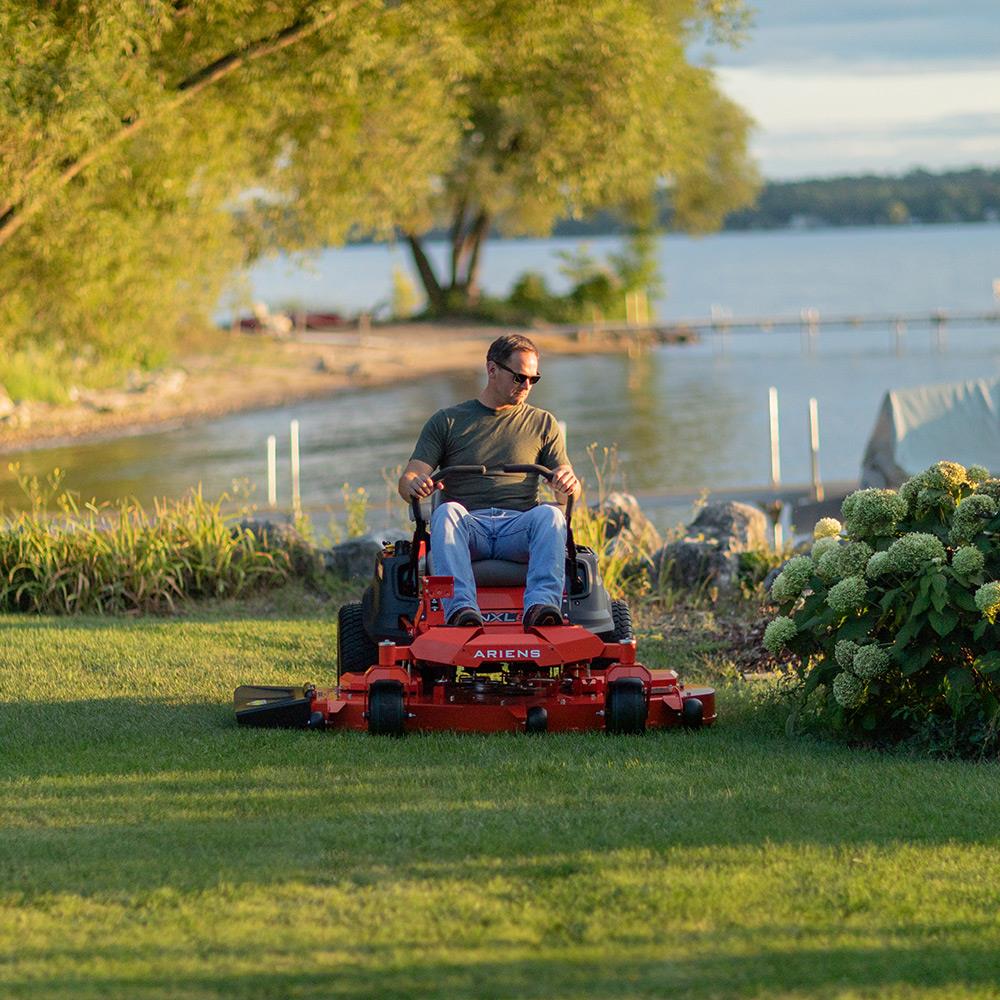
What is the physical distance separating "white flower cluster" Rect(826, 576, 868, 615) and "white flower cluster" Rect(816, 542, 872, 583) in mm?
103

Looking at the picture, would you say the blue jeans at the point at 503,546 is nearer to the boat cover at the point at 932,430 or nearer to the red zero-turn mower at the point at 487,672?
the red zero-turn mower at the point at 487,672

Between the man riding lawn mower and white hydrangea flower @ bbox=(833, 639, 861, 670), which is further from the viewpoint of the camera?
the man riding lawn mower

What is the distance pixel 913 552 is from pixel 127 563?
18.3ft

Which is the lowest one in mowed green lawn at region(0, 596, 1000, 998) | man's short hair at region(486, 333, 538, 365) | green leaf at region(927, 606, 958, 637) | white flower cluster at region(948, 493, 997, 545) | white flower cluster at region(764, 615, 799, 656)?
mowed green lawn at region(0, 596, 1000, 998)

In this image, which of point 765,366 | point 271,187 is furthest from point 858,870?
point 765,366

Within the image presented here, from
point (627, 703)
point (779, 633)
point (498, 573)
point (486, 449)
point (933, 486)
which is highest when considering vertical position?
point (486, 449)

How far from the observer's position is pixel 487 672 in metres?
6.43

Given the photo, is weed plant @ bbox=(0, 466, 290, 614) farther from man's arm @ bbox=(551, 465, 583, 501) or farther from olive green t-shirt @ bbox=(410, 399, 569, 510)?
man's arm @ bbox=(551, 465, 583, 501)

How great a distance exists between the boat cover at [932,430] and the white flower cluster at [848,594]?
11.5 metres

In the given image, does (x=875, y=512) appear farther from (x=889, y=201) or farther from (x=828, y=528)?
(x=889, y=201)

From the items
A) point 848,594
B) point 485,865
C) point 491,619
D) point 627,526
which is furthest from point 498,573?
point 627,526

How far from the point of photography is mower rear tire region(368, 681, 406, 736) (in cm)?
627

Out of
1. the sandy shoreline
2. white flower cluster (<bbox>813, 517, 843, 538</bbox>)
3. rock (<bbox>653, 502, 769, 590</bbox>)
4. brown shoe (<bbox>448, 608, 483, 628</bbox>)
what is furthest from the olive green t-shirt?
the sandy shoreline

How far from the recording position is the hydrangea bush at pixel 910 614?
588 cm
